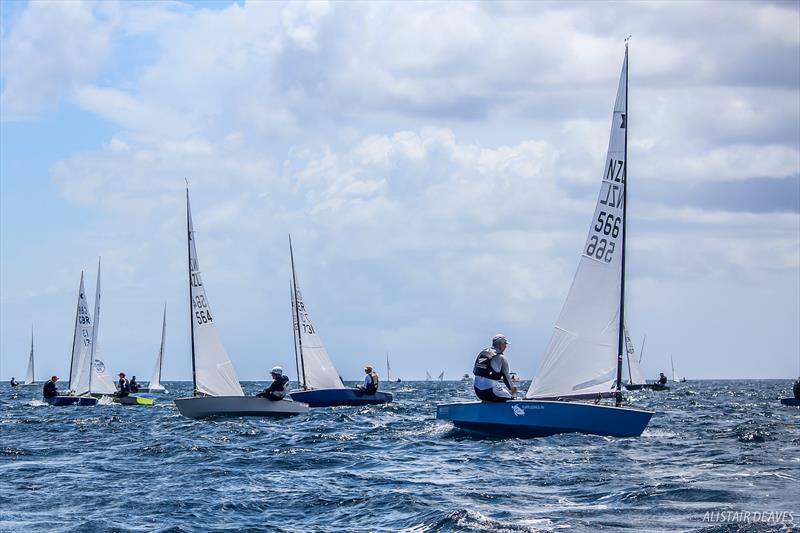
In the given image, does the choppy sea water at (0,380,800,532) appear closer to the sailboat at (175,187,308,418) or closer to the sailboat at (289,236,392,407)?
the sailboat at (175,187,308,418)

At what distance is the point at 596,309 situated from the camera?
72.9 feet

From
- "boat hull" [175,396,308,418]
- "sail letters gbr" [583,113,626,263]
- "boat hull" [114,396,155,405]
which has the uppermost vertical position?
"sail letters gbr" [583,113,626,263]

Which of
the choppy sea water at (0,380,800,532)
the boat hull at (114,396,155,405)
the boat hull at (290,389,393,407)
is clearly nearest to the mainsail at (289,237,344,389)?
the boat hull at (290,389,393,407)

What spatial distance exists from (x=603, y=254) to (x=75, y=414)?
21.7 metres

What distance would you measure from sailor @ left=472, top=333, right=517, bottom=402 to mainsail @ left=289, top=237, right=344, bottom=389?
61.1ft

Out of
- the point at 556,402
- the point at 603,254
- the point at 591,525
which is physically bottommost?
the point at 591,525

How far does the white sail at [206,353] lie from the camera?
3181 centimetres

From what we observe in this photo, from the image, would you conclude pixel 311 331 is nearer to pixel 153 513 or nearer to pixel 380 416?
pixel 380 416

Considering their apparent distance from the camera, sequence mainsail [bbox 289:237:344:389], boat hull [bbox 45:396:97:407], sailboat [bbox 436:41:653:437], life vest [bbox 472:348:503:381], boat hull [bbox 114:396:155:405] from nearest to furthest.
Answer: sailboat [bbox 436:41:653:437] → life vest [bbox 472:348:503:381] → mainsail [bbox 289:237:344:389] → boat hull [bbox 45:396:97:407] → boat hull [bbox 114:396:155:405]

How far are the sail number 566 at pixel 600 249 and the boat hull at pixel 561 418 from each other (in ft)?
10.4

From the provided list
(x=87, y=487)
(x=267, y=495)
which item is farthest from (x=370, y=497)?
(x=87, y=487)

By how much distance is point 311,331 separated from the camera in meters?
42.2

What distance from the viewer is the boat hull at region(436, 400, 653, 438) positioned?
20.9 m

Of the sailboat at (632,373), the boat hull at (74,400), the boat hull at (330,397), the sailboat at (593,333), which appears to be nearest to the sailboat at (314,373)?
the boat hull at (330,397)
